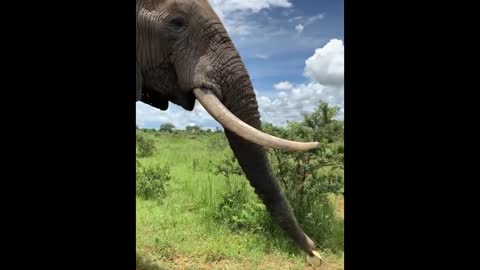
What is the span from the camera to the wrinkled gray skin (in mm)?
2250

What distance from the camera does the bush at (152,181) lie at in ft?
8.92

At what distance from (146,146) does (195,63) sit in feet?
3.73

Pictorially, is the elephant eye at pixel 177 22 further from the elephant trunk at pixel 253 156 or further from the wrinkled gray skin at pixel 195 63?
the elephant trunk at pixel 253 156

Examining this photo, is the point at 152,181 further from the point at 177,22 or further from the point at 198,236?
the point at 177,22

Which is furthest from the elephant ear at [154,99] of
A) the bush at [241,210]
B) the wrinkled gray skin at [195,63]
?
the bush at [241,210]

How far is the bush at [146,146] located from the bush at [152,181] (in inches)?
5.4

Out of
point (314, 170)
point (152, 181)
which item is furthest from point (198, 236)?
point (314, 170)

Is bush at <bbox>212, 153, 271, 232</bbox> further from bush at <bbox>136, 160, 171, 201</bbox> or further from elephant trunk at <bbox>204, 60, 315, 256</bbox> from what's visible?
bush at <bbox>136, 160, 171, 201</bbox>

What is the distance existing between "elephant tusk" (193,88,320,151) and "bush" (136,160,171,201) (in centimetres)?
72
